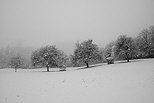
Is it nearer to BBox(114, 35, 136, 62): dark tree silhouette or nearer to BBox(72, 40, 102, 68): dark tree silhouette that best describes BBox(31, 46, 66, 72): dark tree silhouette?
BBox(72, 40, 102, 68): dark tree silhouette

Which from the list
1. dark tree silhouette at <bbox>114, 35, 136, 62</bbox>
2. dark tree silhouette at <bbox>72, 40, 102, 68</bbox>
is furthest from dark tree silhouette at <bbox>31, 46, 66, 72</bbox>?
dark tree silhouette at <bbox>114, 35, 136, 62</bbox>

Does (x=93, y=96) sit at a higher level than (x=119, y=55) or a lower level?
lower

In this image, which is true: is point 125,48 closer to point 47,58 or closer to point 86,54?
point 86,54

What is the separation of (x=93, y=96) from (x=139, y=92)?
4.18 meters

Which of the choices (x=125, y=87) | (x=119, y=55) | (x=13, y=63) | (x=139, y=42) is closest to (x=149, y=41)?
(x=139, y=42)

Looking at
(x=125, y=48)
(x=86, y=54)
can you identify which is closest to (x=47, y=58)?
(x=86, y=54)

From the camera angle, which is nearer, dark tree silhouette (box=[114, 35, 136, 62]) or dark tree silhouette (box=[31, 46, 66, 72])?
dark tree silhouette (box=[114, 35, 136, 62])

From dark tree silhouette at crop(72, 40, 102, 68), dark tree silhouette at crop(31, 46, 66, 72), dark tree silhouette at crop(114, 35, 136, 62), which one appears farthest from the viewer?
dark tree silhouette at crop(72, 40, 102, 68)

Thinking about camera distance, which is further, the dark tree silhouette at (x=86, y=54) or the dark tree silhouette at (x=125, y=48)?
the dark tree silhouette at (x=86, y=54)

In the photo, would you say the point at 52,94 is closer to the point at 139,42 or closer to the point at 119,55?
the point at 119,55

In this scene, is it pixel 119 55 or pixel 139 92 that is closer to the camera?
pixel 139 92

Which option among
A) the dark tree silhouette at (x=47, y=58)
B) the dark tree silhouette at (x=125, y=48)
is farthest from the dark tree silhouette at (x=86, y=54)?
the dark tree silhouette at (x=125, y=48)

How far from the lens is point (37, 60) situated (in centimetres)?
4259

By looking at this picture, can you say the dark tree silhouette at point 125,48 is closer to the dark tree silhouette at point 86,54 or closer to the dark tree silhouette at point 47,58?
the dark tree silhouette at point 86,54
